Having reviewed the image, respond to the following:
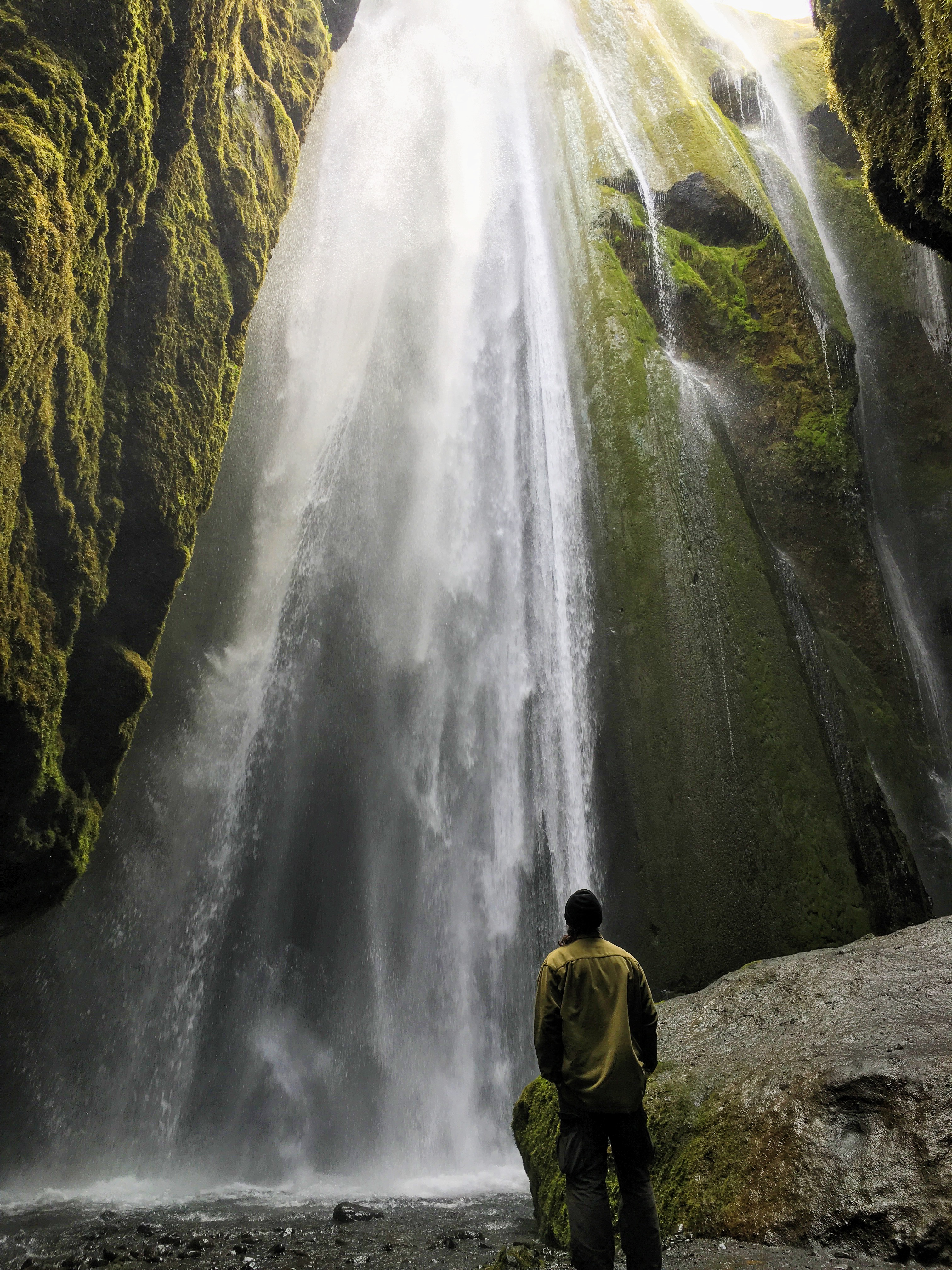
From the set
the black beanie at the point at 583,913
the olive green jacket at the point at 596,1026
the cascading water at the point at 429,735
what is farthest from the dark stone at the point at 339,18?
the olive green jacket at the point at 596,1026

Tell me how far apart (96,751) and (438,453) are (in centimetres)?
835

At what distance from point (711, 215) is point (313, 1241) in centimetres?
1777

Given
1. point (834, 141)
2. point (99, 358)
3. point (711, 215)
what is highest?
point (834, 141)

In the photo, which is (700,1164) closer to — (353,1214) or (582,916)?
(582,916)

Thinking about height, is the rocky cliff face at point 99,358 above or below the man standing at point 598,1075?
above

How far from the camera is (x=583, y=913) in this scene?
10.8 feet

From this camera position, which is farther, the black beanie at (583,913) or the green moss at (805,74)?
the green moss at (805,74)

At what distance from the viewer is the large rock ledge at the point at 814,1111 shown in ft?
10.1

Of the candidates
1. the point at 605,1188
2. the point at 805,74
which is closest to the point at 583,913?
the point at 605,1188

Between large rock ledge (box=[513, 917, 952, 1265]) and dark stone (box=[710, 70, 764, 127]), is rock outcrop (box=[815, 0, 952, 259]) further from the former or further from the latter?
dark stone (box=[710, 70, 764, 127])

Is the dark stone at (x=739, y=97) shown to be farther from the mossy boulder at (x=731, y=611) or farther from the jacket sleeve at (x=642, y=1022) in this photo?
the jacket sleeve at (x=642, y=1022)

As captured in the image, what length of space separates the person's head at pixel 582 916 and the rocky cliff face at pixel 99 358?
4.40m

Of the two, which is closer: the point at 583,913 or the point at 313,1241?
the point at 583,913

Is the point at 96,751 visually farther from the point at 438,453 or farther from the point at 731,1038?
the point at 438,453
